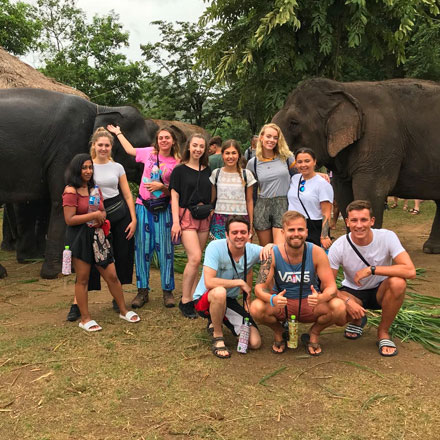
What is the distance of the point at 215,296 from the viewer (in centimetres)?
342

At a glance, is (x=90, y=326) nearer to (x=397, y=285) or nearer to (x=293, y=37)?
(x=397, y=285)

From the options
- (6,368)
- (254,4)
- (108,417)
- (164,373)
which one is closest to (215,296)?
(164,373)

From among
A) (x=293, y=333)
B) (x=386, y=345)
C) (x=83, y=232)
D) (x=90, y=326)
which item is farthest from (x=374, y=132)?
(x=90, y=326)

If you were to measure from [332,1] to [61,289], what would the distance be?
8157 mm

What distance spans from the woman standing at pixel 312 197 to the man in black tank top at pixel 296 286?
A: 0.64m

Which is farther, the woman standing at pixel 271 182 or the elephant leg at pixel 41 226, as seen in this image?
the elephant leg at pixel 41 226

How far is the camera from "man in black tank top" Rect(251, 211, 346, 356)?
131 inches

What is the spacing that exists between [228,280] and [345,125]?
3307 mm

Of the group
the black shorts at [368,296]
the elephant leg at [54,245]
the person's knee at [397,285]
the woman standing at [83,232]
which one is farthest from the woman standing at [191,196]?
the elephant leg at [54,245]

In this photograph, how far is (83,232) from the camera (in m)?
3.91

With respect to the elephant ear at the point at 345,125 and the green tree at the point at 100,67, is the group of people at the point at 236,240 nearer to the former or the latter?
the elephant ear at the point at 345,125

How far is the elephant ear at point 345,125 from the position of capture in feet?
19.6

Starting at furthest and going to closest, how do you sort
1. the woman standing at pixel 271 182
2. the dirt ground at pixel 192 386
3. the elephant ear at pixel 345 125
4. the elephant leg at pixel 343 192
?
the elephant leg at pixel 343 192, the elephant ear at pixel 345 125, the woman standing at pixel 271 182, the dirt ground at pixel 192 386

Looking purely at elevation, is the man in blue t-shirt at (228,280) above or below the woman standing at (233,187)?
below
